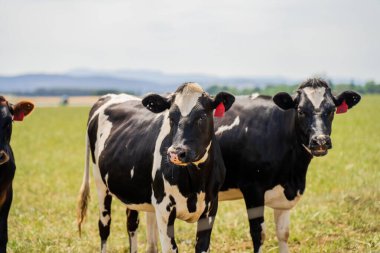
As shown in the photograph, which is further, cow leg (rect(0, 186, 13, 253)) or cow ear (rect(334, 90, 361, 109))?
cow ear (rect(334, 90, 361, 109))

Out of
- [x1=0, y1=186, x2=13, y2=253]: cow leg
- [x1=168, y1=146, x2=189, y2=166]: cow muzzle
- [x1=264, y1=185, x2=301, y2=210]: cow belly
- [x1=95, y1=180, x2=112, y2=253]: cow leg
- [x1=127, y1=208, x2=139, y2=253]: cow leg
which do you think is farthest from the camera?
[x1=95, y1=180, x2=112, y2=253]: cow leg

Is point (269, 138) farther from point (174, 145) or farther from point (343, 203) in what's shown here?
point (343, 203)

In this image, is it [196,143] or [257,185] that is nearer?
[196,143]

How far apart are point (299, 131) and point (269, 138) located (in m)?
0.41

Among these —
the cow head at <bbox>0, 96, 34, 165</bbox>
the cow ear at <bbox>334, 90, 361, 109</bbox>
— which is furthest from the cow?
the cow ear at <bbox>334, 90, 361, 109</bbox>

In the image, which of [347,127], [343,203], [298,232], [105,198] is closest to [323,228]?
[298,232]

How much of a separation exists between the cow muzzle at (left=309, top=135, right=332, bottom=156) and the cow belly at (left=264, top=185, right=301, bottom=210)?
88 centimetres

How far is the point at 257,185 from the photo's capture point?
7051 mm

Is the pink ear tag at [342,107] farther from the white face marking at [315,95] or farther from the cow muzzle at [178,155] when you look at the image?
the cow muzzle at [178,155]

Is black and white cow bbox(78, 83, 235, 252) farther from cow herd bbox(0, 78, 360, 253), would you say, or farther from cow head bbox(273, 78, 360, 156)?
cow head bbox(273, 78, 360, 156)

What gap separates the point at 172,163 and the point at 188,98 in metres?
0.71

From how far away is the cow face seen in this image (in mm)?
5555

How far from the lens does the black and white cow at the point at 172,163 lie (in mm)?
5809

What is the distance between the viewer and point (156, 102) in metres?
6.20
